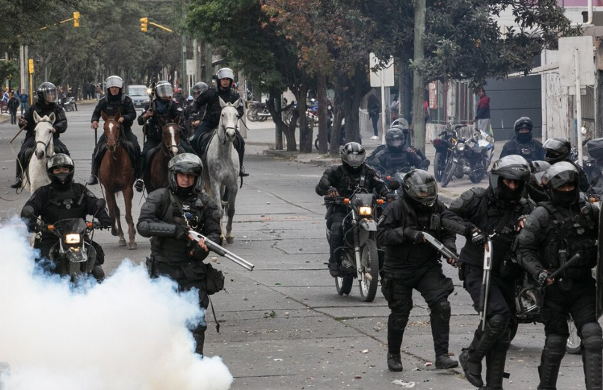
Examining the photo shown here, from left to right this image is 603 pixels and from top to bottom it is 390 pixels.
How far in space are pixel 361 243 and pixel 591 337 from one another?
16.4ft

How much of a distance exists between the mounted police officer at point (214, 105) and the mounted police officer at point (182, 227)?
29.5 ft

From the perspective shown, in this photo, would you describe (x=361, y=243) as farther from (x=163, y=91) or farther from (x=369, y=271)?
(x=163, y=91)

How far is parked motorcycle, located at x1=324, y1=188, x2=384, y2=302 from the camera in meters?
12.1

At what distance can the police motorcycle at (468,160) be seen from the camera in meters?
25.0

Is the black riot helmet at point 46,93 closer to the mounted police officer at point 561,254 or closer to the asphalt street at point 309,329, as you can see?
the asphalt street at point 309,329

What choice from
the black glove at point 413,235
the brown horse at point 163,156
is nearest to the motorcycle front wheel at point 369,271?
the black glove at point 413,235

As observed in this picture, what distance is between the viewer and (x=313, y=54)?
32.1m

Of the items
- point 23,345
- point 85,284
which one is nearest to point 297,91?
point 85,284

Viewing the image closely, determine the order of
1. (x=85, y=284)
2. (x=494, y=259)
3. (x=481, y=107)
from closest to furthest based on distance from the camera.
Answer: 1. (x=494, y=259)
2. (x=85, y=284)
3. (x=481, y=107)

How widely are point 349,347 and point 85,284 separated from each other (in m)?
2.32

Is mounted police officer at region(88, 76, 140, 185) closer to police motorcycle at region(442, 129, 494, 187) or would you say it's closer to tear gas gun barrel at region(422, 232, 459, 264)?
tear gas gun barrel at region(422, 232, 459, 264)

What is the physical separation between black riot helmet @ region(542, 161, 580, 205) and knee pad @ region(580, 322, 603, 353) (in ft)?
2.67

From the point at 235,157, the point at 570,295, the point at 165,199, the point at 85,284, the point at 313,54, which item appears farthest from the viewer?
the point at 313,54

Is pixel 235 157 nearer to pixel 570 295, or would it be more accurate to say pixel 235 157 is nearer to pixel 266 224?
pixel 266 224
